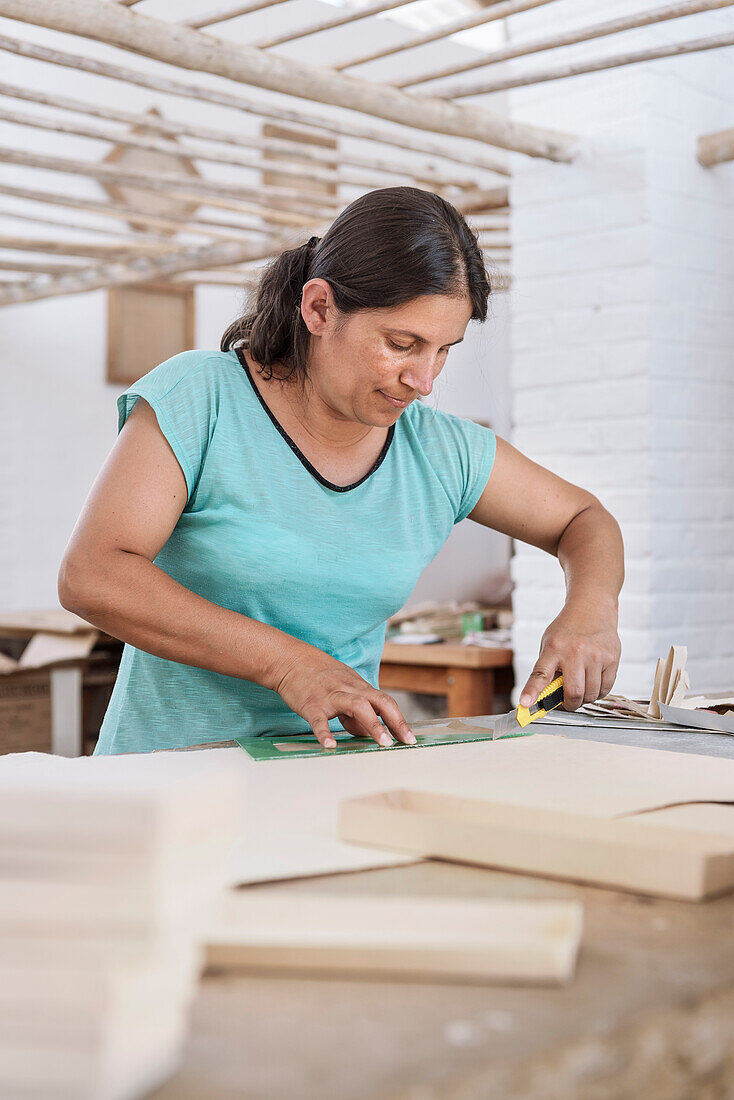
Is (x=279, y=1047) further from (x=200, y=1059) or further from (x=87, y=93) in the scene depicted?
(x=87, y=93)

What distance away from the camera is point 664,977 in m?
0.55

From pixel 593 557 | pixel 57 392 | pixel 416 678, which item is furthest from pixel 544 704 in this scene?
pixel 57 392

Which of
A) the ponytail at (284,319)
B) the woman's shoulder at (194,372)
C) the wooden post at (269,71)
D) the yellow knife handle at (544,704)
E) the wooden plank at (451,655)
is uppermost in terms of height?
the wooden post at (269,71)

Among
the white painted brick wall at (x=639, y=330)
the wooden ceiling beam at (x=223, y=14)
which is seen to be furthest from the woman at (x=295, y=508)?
the white painted brick wall at (x=639, y=330)

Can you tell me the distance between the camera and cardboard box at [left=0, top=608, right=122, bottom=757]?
386cm

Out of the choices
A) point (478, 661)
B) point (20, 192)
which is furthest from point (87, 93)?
point (478, 661)

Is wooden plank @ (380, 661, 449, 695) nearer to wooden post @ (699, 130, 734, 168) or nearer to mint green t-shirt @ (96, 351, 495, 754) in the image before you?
wooden post @ (699, 130, 734, 168)

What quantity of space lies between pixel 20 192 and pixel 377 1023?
3211mm

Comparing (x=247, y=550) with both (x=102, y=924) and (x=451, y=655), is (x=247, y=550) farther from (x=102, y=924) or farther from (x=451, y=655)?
(x=451, y=655)

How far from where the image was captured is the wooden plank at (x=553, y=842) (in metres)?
0.67

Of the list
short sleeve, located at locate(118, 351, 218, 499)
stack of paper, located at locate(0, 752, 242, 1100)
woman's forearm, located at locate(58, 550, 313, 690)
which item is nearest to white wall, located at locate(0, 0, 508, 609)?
short sleeve, located at locate(118, 351, 218, 499)

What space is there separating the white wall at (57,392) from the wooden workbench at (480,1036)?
Answer: 12.2 ft

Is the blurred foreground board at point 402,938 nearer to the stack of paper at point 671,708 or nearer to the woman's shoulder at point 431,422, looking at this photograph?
the stack of paper at point 671,708

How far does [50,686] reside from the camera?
394cm
